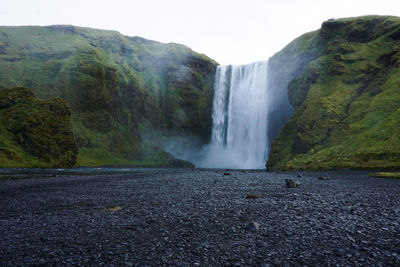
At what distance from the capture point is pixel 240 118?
248ft

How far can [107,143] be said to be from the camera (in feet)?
245

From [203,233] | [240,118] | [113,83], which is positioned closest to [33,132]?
[113,83]

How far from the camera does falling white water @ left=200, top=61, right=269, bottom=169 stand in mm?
69938

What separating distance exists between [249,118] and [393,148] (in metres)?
45.0

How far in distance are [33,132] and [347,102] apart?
6129cm

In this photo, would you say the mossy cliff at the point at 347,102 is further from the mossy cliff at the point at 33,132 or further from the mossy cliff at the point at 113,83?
the mossy cliff at the point at 33,132

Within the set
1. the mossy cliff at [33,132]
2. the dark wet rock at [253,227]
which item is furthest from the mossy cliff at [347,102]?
the mossy cliff at [33,132]

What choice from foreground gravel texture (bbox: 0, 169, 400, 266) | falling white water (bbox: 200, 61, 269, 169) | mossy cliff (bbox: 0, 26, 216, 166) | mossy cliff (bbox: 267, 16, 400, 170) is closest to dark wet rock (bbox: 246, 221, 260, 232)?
foreground gravel texture (bbox: 0, 169, 400, 266)

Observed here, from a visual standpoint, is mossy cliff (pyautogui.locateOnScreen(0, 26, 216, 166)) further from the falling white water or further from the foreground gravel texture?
the foreground gravel texture

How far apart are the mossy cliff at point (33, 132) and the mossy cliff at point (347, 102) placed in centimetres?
4475

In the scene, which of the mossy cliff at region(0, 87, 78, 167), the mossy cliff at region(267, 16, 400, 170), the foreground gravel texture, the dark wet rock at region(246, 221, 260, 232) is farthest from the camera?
the mossy cliff at region(0, 87, 78, 167)

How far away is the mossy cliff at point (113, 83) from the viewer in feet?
236

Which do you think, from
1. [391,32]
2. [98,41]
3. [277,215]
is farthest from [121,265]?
[98,41]

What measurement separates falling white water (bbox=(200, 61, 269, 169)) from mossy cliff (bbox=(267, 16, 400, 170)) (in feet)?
44.1
